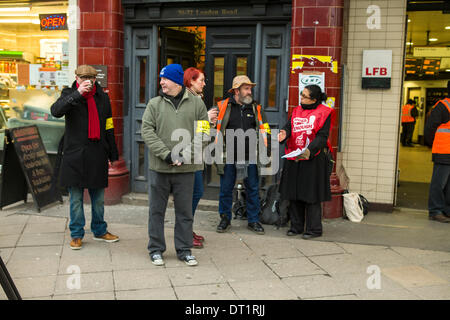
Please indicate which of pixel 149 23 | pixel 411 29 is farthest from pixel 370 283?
pixel 411 29

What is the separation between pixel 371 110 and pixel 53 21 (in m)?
5.09

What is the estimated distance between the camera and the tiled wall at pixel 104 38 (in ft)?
24.5

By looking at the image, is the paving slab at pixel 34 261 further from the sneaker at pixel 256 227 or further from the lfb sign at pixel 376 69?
the lfb sign at pixel 376 69

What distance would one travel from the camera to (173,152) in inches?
197

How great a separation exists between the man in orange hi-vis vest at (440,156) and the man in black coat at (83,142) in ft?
14.2

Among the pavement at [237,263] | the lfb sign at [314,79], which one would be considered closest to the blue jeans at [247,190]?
the pavement at [237,263]

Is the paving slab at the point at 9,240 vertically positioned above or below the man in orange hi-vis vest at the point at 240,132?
below

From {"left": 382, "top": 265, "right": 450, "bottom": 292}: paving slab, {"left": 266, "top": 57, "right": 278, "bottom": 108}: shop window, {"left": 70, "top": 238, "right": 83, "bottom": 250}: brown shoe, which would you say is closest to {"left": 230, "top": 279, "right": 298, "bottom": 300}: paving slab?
{"left": 382, "top": 265, "right": 450, "bottom": 292}: paving slab

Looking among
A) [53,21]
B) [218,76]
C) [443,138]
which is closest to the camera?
[443,138]

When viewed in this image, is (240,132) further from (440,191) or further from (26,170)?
(26,170)

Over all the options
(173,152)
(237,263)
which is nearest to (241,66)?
(173,152)

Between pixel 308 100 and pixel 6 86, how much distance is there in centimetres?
518

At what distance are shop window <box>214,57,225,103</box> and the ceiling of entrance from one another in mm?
3256

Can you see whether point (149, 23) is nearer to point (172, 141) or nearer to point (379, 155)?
point (172, 141)
